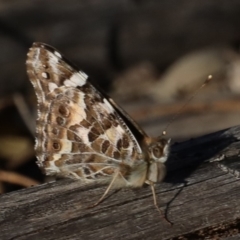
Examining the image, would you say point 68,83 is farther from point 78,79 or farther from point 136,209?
point 136,209

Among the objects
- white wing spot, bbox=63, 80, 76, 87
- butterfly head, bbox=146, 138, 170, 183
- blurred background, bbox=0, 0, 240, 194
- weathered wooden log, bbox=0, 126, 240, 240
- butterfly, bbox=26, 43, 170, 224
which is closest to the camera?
weathered wooden log, bbox=0, 126, 240, 240

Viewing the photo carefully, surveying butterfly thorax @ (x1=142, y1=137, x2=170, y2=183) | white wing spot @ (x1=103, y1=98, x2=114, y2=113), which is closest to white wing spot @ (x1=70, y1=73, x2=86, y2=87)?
white wing spot @ (x1=103, y1=98, x2=114, y2=113)

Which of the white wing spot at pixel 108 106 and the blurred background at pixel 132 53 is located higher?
the blurred background at pixel 132 53

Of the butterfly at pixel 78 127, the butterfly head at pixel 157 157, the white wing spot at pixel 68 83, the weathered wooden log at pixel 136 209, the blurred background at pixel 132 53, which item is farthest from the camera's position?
the blurred background at pixel 132 53

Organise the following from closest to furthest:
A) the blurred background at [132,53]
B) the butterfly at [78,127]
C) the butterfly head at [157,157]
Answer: the butterfly head at [157,157] < the butterfly at [78,127] < the blurred background at [132,53]

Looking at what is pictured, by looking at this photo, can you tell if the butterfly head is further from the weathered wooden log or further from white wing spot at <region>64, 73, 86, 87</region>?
white wing spot at <region>64, 73, 86, 87</region>

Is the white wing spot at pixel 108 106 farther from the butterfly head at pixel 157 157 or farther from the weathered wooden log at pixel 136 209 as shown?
the weathered wooden log at pixel 136 209

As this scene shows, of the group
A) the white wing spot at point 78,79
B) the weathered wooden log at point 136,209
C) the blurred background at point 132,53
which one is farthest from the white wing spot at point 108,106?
the blurred background at point 132,53
